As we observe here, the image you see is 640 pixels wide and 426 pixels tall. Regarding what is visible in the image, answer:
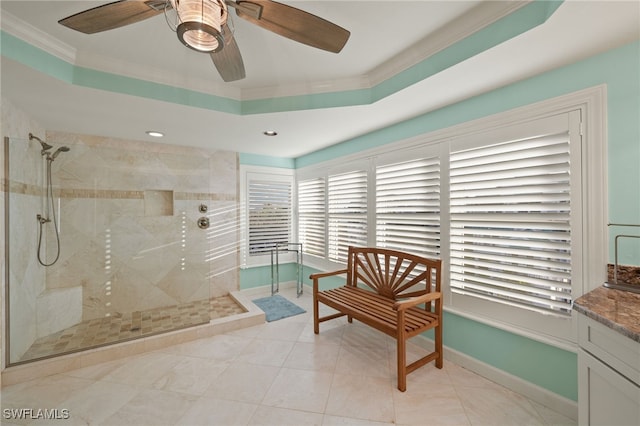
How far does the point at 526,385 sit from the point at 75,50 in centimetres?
395

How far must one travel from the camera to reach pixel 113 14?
1.14 m

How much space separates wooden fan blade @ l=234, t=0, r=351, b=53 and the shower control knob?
9.18 feet

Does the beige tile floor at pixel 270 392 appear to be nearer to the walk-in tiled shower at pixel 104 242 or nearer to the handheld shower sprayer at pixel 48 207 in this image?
the walk-in tiled shower at pixel 104 242

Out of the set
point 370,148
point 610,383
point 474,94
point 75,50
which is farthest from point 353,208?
point 75,50

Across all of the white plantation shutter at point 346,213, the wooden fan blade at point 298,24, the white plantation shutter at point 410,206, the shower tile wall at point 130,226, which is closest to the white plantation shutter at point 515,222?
the white plantation shutter at point 410,206

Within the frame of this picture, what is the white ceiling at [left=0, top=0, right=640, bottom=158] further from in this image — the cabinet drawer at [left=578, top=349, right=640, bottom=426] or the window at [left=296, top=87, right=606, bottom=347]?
the cabinet drawer at [left=578, top=349, right=640, bottom=426]

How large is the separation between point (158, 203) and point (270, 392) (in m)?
2.61

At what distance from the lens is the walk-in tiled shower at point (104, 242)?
228 centimetres

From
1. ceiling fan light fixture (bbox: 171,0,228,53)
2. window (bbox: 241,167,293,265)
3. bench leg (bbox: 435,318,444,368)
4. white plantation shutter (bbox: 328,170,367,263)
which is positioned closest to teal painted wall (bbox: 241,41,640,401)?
bench leg (bbox: 435,318,444,368)

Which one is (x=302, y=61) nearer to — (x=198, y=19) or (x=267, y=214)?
(x=198, y=19)

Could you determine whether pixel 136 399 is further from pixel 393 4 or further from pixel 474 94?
pixel 474 94

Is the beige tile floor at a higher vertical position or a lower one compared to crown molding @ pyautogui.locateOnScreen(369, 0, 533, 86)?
lower

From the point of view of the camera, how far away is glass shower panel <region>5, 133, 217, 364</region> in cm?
227

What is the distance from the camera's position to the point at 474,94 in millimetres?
2033
